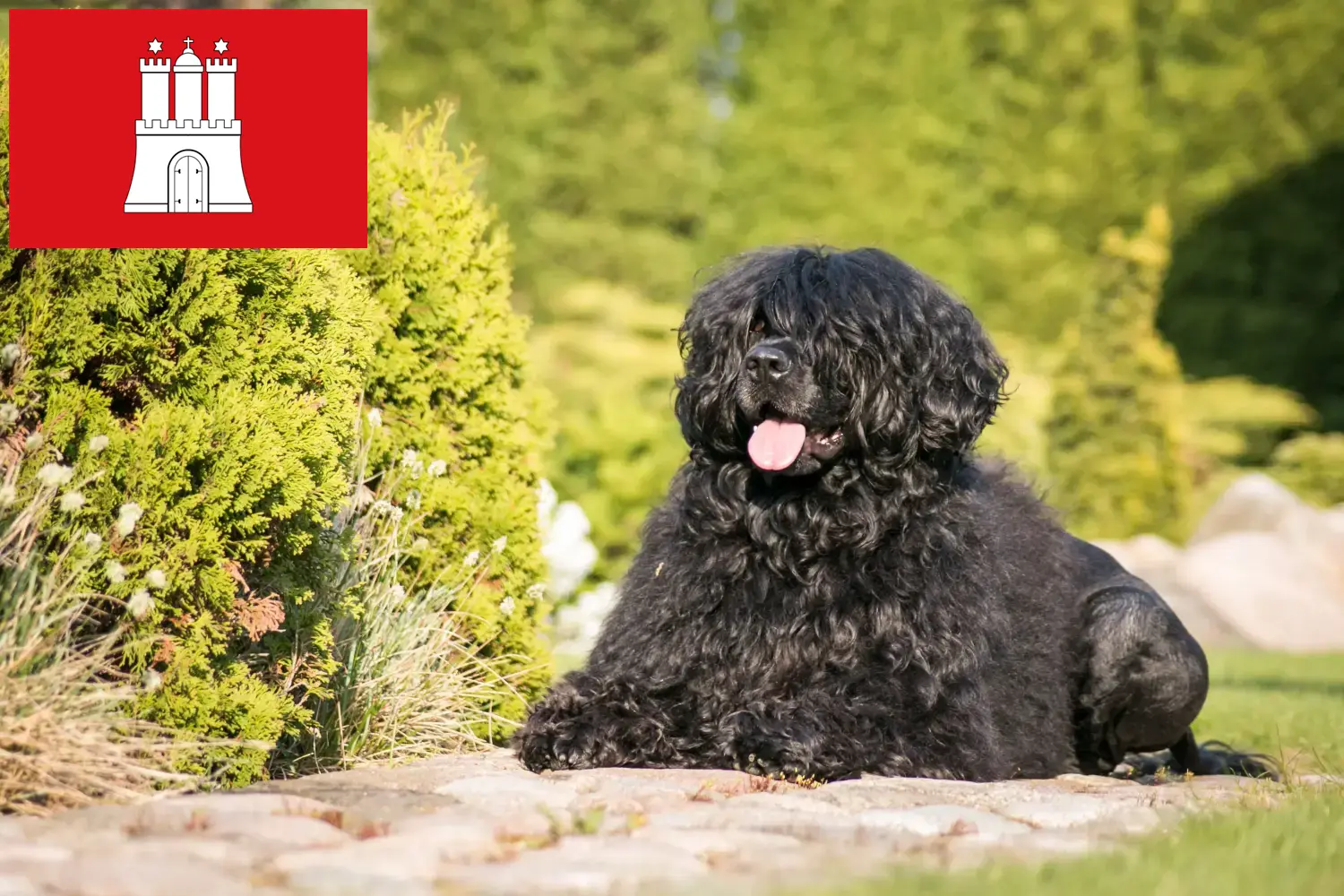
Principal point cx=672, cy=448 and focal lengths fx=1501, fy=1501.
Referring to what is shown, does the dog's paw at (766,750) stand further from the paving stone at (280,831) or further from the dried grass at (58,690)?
the dried grass at (58,690)

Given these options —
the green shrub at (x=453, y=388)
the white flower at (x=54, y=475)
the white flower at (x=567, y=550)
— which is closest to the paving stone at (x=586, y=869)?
the white flower at (x=54, y=475)

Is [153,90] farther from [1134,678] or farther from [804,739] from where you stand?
[1134,678]

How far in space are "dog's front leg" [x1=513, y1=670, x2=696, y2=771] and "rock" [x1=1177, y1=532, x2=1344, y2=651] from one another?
27.0 ft

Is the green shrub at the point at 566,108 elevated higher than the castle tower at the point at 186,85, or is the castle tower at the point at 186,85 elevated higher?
the green shrub at the point at 566,108

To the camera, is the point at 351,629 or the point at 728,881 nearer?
the point at 728,881

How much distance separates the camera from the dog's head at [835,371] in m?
4.64

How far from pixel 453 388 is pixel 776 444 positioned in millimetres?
1531

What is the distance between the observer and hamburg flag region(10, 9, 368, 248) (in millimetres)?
4152

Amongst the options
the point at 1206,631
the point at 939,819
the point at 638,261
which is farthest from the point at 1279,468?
the point at 939,819

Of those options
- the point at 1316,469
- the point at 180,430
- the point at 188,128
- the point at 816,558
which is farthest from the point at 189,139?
the point at 1316,469

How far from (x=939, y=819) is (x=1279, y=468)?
1361cm

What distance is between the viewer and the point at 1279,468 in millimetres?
15938

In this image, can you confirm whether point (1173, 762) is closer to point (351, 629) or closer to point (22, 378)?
point (351, 629)

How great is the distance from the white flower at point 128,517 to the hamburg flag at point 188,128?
0.74 m
